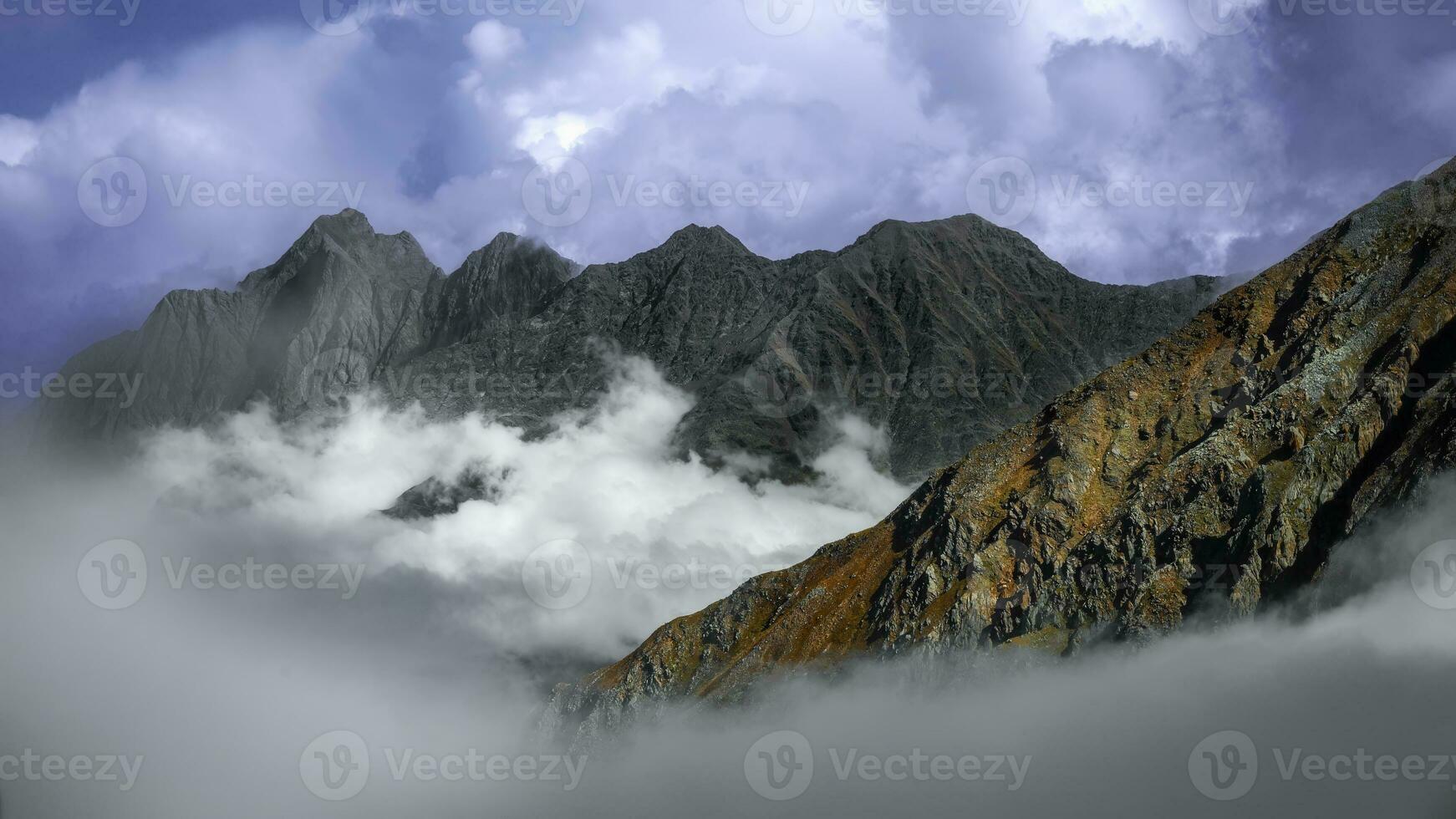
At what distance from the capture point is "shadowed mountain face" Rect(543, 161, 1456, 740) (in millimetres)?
132125

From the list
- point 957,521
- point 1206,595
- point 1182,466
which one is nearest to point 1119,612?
point 1206,595

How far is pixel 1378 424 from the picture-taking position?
5182 inches

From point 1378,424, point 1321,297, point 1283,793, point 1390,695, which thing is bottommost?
point 1283,793

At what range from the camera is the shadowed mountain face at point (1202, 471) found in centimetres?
13212

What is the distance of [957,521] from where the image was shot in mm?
178750

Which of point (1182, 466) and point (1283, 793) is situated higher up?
point (1182, 466)

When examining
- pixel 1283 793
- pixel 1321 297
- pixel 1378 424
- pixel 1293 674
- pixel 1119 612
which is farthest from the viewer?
→ pixel 1321 297

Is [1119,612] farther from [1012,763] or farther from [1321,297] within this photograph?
[1321,297]

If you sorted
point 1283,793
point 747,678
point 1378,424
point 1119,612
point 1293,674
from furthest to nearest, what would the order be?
point 747,678
point 1119,612
point 1378,424
point 1293,674
point 1283,793

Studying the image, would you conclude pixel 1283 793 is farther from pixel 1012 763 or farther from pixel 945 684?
pixel 945 684

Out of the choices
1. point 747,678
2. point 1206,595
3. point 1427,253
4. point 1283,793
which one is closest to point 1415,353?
point 1427,253

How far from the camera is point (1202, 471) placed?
481ft

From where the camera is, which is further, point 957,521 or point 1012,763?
point 957,521

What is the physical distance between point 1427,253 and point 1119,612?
62.7 m
